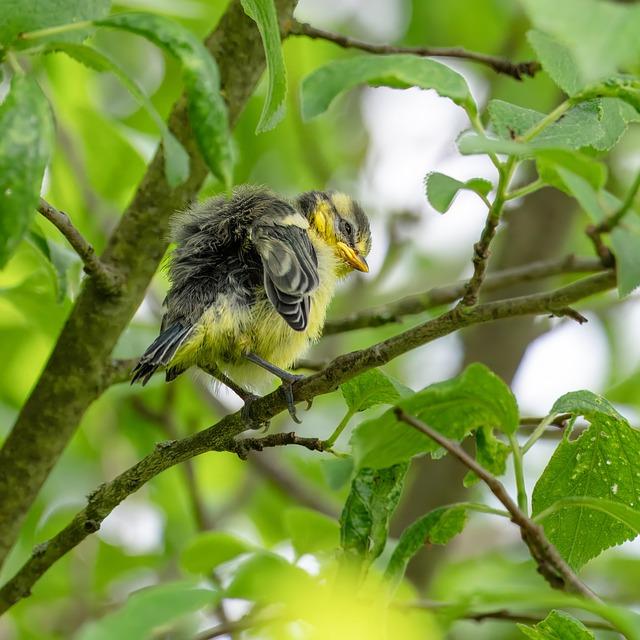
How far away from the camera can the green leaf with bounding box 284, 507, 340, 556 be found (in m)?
2.40

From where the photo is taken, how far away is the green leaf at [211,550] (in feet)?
7.61

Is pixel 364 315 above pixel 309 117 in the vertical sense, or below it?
above

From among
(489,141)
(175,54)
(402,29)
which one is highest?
(402,29)

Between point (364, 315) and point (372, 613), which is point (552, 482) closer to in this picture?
point (372, 613)

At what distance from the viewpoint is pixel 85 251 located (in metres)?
2.34

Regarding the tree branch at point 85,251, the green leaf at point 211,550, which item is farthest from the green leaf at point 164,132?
the green leaf at point 211,550

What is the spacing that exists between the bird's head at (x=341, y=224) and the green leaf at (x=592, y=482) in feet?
6.61

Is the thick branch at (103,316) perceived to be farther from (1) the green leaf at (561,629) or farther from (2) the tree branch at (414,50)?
(1) the green leaf at (561,629)

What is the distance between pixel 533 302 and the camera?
62.2 inches

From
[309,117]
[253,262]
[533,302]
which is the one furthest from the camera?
[253,262]

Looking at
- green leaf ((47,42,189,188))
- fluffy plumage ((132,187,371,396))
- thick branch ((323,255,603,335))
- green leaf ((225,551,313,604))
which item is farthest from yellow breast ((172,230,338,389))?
green leaf ((47,42,189,188))

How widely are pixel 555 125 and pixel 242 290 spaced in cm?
141

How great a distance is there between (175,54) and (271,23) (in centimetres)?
20

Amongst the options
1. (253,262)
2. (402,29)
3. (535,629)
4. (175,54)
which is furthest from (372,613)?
(402,29)
